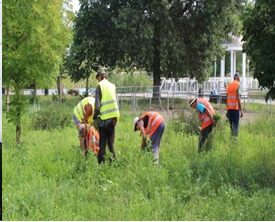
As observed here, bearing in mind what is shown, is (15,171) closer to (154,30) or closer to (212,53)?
(154,30)

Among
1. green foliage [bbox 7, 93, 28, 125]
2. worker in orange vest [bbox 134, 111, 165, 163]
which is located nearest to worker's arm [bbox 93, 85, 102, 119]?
worker in orange vest [bbox 134, 111, 165, 163]

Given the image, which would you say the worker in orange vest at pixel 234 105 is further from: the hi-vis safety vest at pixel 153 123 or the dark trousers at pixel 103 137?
the dark trousers at pixel 103 137

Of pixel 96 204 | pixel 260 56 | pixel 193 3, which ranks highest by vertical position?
pixel 193 3

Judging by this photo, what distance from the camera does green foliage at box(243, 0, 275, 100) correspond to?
7.75m

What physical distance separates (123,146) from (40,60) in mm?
3129

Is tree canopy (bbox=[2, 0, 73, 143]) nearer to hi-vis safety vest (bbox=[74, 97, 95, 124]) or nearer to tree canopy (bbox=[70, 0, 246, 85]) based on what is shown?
hi-vis safety vest (bbox=[74, 97, 95, 124])

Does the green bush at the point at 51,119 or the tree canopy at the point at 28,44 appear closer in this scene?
the tree canopy at the point at 28,44

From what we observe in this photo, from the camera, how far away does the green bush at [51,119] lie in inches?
587

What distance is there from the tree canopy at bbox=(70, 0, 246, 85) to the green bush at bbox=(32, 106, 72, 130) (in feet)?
37.6

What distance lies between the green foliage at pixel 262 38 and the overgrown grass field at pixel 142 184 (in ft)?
5.34

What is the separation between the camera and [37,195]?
6082 millimetres

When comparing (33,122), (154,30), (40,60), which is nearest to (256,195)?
(40,60)

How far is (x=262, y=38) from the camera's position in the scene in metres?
8.13

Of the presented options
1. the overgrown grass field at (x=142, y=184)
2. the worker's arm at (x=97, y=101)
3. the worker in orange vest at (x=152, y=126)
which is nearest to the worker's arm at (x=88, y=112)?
the overgrown grass field at (x=142, y=184)
